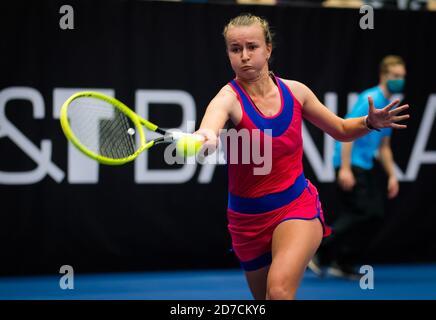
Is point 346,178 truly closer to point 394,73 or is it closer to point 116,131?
point 394,73

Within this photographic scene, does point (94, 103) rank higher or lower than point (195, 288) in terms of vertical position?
higher

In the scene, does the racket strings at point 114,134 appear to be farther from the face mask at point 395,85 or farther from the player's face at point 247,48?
the face mask at point 395,85

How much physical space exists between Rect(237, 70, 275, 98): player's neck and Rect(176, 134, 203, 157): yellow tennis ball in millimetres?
704

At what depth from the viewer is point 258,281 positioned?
3.92 meters

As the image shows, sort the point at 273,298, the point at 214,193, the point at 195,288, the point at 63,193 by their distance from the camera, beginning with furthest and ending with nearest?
the point at 214,193
the point at 63,193
the point at 195,288
the point at 273,298

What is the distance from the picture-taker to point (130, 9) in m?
7.18

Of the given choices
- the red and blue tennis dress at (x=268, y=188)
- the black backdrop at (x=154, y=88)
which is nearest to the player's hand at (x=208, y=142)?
→ the red and blue tennis dress at (x=268, y=188)

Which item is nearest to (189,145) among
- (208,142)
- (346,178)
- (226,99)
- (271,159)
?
(208,142)

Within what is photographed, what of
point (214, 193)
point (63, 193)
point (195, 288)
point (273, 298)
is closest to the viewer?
point (273, 298)

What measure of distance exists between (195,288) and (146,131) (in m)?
1.45

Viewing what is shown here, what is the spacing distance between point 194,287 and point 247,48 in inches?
131

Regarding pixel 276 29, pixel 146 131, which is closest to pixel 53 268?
pixel 146 131

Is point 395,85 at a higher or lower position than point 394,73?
lower

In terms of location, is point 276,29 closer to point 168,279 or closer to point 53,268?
point 168,279
